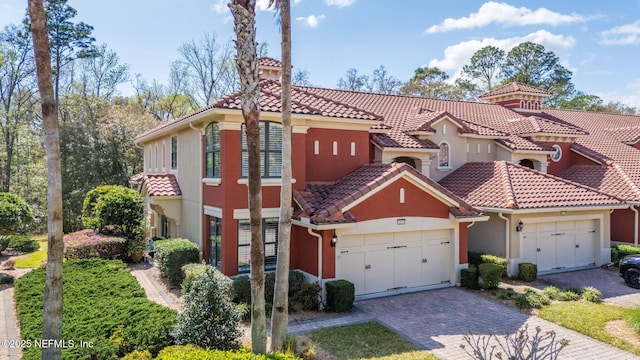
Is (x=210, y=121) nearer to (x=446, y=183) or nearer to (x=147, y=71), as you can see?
(x=446, y=183)

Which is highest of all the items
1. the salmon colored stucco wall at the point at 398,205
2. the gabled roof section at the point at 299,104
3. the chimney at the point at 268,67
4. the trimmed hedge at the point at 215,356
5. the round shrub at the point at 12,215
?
the chimney at the point at 268,67

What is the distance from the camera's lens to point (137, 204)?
809 inches

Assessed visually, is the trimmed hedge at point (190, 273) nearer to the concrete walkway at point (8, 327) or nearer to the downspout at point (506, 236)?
the concrete walkway at point (8, 327)

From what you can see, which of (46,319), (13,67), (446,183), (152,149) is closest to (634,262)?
(446,183)

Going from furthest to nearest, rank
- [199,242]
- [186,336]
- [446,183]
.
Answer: [446,183], [199,242], [186,336]

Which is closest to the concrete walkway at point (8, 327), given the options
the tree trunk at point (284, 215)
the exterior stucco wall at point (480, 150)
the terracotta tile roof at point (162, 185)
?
the tree trunk at point (284, 215)

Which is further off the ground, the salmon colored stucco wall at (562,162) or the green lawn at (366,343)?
the salmon colored stucco wall at (562,162)

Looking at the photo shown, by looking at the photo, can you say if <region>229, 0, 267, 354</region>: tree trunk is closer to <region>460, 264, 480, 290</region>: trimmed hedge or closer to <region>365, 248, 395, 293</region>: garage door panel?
<region>365, 248, 395, 293</region>: garage door panel

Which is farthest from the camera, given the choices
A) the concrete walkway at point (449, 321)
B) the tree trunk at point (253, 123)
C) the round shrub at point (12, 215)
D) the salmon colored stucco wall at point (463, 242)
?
the round shrub at point (12, 215)

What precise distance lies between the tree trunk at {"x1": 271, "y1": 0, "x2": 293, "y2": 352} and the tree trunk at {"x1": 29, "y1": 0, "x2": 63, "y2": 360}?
407cm

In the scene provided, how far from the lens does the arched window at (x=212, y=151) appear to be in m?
14.7

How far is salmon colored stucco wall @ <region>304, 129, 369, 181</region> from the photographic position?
1534cm

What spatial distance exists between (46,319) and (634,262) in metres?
18.0

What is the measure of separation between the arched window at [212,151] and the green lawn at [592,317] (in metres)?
11.3
